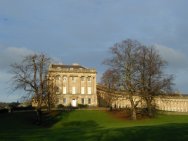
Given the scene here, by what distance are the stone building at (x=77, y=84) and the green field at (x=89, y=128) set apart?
47581mm

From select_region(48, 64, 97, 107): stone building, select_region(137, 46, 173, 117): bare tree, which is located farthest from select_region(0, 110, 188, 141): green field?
select_region(48, 64, 97, 107): stone building

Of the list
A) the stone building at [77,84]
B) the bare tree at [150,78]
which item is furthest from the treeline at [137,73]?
the stone building at [77,84]

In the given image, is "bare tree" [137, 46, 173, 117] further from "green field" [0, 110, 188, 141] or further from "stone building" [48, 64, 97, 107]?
"stone building" [48, 64, 97, 107]

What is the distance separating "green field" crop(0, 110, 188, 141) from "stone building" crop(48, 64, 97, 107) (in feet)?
156

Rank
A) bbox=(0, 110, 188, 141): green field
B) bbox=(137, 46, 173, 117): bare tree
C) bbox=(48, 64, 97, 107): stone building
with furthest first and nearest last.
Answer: bbox=(48, 64, 97, 107): stone building < bbox=(137, 46, 173, 117): bare tree < bbox=(0, 110, 188, 141): green field

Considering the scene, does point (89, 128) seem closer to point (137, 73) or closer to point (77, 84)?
point (137, 73)

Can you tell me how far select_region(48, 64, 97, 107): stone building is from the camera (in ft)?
460

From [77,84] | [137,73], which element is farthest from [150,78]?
[77,84]

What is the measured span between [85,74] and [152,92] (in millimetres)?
63783

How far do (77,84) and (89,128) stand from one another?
97295 millimetres

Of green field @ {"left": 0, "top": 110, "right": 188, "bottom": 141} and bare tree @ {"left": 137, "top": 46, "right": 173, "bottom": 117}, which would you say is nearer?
green field @ {"left": 0, "top": 110, "right": 188, "bottom": 141}

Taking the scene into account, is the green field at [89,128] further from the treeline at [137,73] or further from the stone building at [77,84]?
the stone building at [77,84]

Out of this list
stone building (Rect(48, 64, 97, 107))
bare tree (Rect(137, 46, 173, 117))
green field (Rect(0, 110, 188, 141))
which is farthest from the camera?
stone building (Rect(48, 64, 97, 107))

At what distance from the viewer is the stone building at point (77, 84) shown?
140 meters
